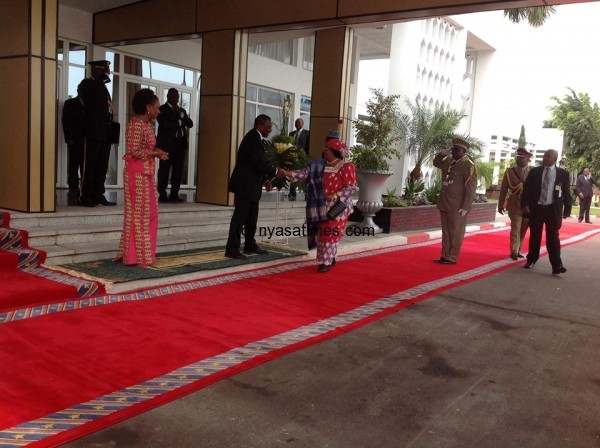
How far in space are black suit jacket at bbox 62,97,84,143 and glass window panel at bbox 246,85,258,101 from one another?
591cm

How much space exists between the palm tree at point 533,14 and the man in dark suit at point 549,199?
10867mm

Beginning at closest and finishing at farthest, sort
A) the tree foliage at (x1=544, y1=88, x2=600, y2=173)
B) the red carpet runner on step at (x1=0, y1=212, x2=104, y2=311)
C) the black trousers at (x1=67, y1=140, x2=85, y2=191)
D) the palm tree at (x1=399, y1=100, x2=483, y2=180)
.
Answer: the red carpet runner on step at (x1=0, y1=212, x2=104, y2=311), the black trousers at (x1=67, y1=140, x2=85, y2=191), the palm tree at (x1=399, y1=100, x2=483, y2=180), the tree foliage at (x1=544, y1=88, x2=600, y2=173)

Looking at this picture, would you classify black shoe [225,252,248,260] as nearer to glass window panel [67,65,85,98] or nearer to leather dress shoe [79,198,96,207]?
leather dress shoe [79,198,96,207]

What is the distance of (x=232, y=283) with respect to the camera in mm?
5852

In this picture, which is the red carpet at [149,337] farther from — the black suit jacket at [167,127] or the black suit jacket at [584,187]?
the black suit jacket at [584,187]

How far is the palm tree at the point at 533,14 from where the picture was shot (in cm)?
1650

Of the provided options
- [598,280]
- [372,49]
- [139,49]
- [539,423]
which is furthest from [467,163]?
[372,49]

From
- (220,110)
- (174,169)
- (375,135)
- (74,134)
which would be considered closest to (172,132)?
(174,169)

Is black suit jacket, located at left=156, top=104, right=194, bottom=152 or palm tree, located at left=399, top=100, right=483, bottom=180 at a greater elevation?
palm tree, located at left=399, top=100, right=483, bottom=180

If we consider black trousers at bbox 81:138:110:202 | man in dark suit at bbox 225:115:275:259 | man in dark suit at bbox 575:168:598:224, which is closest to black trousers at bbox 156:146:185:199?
black trousers at bbox 81:138:110:202

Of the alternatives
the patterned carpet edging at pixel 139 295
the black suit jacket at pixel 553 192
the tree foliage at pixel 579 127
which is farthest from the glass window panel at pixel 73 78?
the tree foliage at pixel 579 127

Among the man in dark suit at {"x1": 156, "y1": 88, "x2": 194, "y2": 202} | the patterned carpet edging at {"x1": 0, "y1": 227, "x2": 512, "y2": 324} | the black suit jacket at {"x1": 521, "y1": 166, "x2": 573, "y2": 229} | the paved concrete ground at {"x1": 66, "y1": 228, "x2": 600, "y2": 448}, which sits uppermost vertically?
the man in dark suit at {"x1": 156, "y1": 88, "x2": 194, "y2": 202}

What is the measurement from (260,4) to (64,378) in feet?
22.7

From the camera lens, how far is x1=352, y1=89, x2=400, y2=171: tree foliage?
1021 cm
